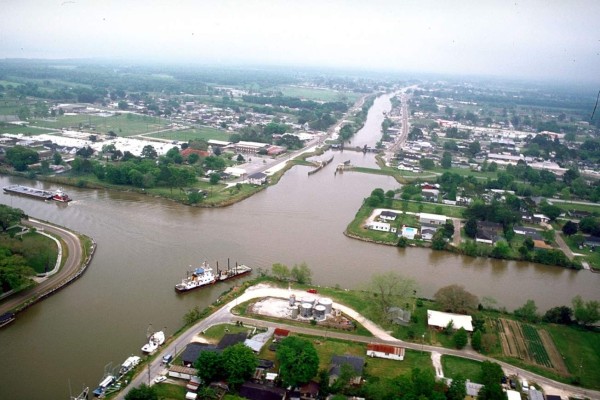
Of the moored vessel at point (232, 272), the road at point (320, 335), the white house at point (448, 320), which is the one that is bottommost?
the moored vessel at point (232, 272)

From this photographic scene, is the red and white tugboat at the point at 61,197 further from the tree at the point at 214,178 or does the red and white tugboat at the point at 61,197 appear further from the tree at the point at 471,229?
the tree at the point at 471,229

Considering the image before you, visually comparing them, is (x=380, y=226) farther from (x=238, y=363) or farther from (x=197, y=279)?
(x=238, y=363)

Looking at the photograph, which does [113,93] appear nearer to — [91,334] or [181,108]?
[181,108]

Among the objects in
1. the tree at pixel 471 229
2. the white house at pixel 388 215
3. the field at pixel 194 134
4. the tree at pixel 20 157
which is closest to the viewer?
the tree at pixel 471 229

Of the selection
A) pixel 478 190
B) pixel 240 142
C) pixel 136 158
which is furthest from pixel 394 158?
pixel 136 158

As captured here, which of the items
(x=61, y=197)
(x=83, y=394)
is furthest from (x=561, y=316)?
(x=61, y=197)

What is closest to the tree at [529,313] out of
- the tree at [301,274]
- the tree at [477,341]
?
the tree at [477,341]
